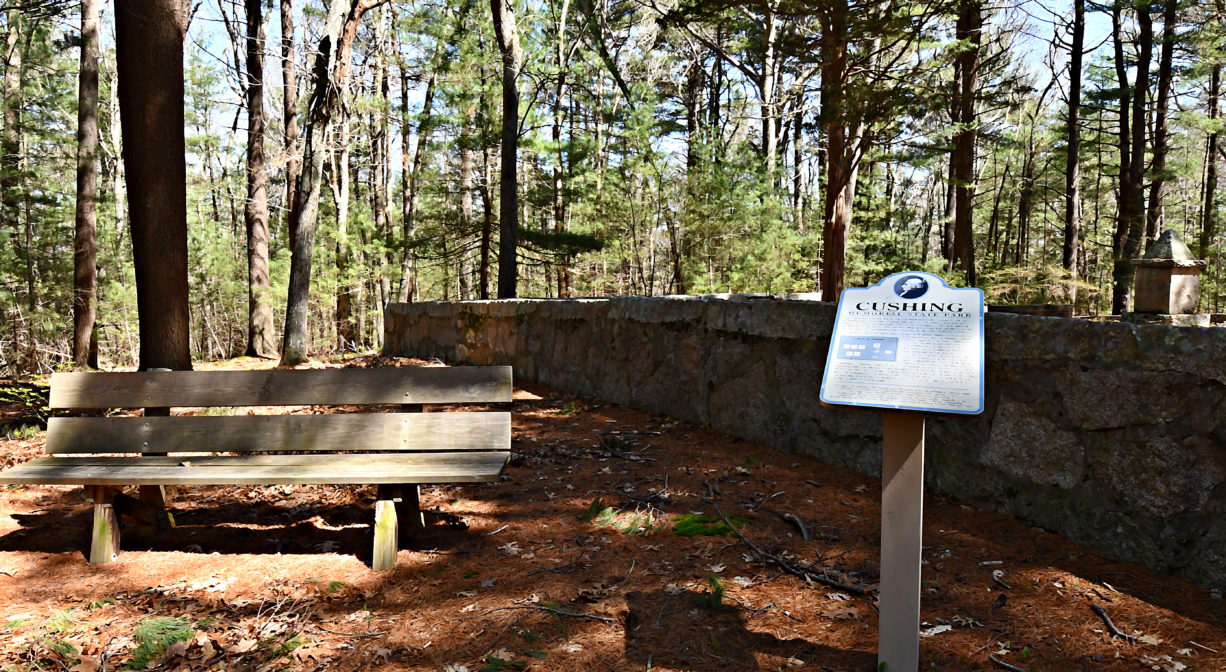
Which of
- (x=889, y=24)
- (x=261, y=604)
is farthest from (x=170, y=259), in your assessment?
(x=889, y=24)

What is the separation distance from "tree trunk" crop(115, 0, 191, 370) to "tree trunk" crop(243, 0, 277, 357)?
27.1 ft

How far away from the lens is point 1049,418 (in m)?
3.04

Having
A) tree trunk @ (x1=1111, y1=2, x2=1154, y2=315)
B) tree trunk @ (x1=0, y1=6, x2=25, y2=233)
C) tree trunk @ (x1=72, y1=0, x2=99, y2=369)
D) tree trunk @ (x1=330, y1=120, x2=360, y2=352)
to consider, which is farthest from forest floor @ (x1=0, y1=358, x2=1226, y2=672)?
tree trunk @ (x1=0, y1=6, x2=25, y2=233)

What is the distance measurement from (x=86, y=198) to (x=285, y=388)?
12625mm

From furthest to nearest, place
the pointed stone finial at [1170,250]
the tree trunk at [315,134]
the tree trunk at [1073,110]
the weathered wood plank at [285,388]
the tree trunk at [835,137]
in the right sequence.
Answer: the tree trunk at [1073,110] < the tree trunk at [315,134] < the tree trunk at [835,137] < the pointed stone finial at [1170,250] < the weathered wood plank at [285,388]

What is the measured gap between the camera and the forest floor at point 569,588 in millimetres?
2240

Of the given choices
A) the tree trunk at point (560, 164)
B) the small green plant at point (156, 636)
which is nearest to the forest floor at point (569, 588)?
the small green plant at point (156, 636)

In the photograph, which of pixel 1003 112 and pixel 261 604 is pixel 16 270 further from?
pixel 1003 112

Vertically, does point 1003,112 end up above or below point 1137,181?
above

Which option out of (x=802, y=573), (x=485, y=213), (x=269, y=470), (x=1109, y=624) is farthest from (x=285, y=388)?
(x=485, y=213)

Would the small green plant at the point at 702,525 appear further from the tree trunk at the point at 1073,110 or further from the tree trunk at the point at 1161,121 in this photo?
the tree trunk at the point at 1161,121

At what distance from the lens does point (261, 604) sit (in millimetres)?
2645

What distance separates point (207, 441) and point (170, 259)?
6.41ft

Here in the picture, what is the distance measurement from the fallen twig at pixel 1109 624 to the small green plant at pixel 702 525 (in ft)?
4.63
